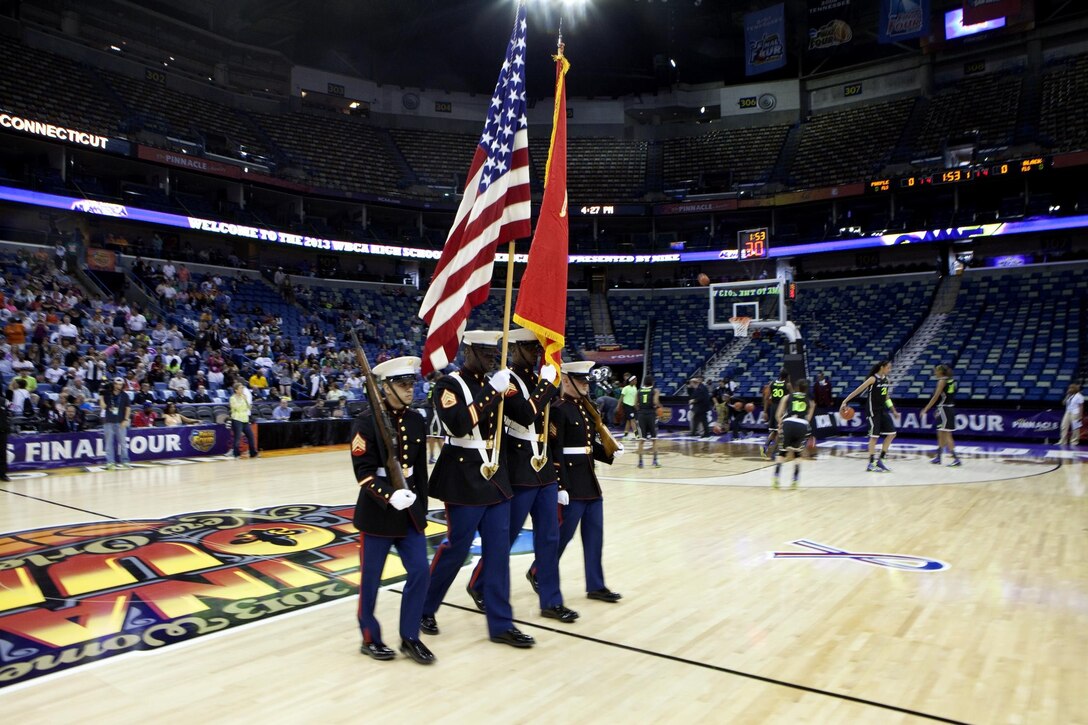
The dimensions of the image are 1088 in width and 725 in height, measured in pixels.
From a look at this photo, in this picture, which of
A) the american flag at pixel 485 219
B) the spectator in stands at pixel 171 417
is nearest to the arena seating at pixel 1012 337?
the american flag at pixel 485 219

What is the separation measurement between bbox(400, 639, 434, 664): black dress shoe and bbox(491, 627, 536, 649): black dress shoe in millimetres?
483

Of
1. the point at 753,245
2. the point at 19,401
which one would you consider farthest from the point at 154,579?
the point at 753,245

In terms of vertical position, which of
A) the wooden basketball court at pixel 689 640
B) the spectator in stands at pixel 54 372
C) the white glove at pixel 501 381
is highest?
the spectator in stands at pixel 54 372

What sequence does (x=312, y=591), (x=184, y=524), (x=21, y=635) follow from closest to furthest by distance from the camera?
(x=21, y=635), (x=312, y=591), (x=184, y=524)

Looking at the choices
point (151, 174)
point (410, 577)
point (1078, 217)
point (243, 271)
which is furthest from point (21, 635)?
point (1078, 217)

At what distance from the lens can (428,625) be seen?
475 cm

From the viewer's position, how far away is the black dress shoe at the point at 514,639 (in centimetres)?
446

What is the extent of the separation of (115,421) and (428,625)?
37.1 ft

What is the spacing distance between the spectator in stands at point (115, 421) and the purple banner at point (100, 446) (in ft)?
1.61

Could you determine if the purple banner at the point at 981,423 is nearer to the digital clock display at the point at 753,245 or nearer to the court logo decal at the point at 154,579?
the digital clock display at the point at 753,245

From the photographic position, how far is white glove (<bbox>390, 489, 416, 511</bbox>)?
388 centimetres

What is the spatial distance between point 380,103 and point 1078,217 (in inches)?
1241

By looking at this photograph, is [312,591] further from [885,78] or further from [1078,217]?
[885,78]

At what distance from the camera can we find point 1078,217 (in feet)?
85.4
